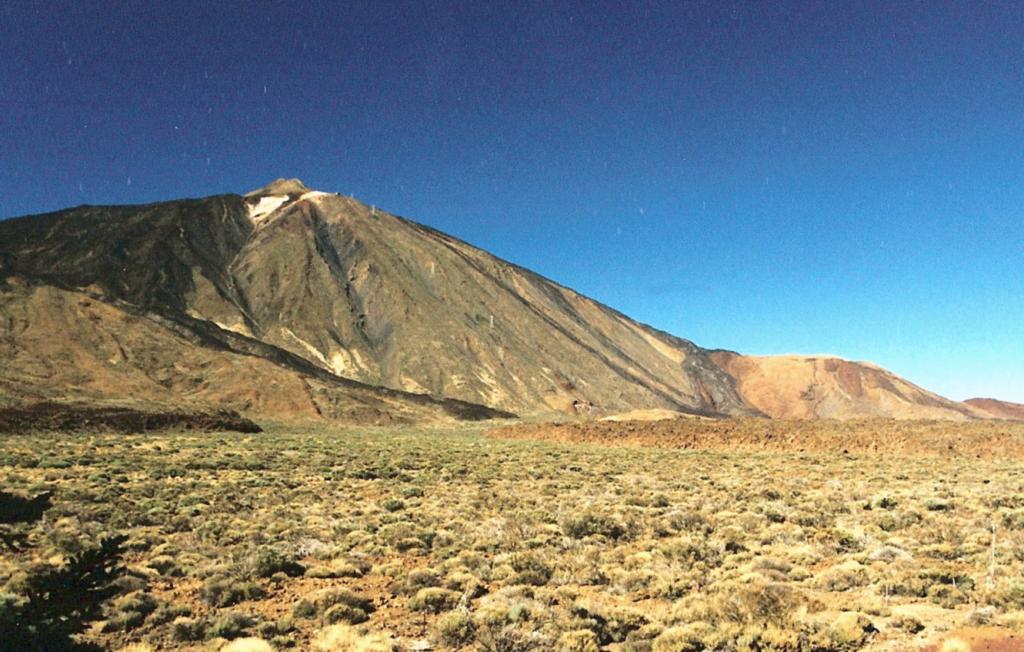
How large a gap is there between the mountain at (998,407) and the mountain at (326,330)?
24.4 meters

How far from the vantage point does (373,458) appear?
31.7 metres

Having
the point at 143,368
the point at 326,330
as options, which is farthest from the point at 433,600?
the point at 326,330

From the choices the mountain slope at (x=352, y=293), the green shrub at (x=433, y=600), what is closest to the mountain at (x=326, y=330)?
the mountain slope at (x=352, y=293)

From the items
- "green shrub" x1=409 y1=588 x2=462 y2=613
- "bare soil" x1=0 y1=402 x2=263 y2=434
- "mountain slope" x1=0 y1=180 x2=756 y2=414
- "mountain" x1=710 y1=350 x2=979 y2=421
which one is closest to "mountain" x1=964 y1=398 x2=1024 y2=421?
"mountain" x1=710 y1=350 x2=979 y2=421

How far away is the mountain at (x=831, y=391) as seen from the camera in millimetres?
144250

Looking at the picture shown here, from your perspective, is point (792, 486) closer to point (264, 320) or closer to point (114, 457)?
point (114, 457)

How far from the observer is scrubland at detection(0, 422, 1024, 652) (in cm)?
855

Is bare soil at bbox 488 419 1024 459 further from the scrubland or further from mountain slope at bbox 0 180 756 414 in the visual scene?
mountain slope at bbox 0 180 756 414

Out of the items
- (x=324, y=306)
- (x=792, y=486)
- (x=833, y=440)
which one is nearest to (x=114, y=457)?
(x=792, y=486)

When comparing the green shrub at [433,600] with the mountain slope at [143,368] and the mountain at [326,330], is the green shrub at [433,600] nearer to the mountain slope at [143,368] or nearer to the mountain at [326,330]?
the mountain slope at [143,368]

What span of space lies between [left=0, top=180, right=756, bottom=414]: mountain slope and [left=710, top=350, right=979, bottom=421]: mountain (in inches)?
514

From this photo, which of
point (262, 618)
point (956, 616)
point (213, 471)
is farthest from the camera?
point (213, 471)

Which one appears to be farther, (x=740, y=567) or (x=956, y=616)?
(x=740, y=567)

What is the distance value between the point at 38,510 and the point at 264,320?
4534 inches
